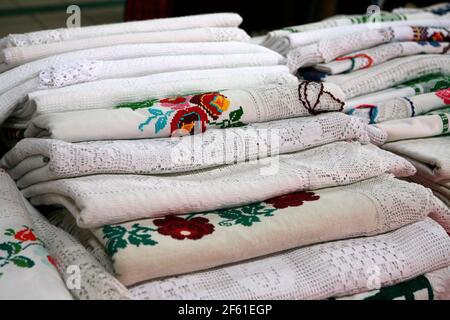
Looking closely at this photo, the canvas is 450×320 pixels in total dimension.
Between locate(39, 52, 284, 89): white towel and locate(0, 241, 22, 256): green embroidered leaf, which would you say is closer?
locate(0, 241, 22, 256): green embroidered leaf

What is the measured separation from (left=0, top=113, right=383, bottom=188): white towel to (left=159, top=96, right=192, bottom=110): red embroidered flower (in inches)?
1.6

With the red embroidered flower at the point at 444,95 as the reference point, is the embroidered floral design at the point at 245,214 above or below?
below

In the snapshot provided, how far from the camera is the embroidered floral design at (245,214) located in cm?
53

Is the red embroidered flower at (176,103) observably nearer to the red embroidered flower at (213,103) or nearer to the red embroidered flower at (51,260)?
the red embroidered flower at (213,103)

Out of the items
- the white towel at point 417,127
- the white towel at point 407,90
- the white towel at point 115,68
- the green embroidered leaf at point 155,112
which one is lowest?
the white towel at point 417,127

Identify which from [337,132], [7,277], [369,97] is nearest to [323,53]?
[369,97]

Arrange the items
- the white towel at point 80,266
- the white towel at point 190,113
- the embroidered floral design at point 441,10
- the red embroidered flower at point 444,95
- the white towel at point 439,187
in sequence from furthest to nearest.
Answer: the embroidered floral design at point 441,10 < the red embroidered flower at point 444,95 < the white towel at point 439,187 < the white towel at point 190,113 < the white towel at point 80,266

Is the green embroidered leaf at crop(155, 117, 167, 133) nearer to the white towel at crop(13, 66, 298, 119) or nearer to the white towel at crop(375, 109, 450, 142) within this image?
the white towel at crop(13, 66, 298, 119)

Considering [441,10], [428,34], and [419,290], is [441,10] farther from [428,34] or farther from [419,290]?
[419,290]

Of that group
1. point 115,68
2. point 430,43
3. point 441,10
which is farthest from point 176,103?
point 441,10

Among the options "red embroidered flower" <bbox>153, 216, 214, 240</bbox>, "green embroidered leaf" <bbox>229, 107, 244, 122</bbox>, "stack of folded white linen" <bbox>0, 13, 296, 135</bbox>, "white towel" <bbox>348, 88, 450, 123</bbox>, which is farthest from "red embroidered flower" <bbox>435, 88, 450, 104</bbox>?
"red embroidered flower" <bbox>153, 216, 214, 240</bbox>

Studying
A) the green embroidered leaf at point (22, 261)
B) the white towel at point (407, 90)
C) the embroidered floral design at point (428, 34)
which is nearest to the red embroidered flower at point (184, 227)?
the green embroidered leaf at point (22, 261)

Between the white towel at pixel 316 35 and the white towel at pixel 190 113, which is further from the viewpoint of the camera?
the white towel at pixel 316 35

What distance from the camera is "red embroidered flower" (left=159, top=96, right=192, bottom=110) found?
25.1 inches
